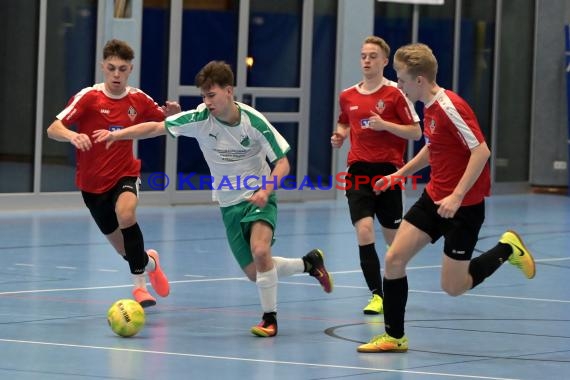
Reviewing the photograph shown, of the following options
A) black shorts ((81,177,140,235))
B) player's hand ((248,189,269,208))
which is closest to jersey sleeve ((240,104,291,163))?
player's hand ((248,189,269,208))

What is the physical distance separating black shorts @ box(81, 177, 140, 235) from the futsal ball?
1346mm

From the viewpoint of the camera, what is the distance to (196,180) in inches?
667

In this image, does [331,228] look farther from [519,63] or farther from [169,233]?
[519,63]

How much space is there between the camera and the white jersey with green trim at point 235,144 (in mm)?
7863

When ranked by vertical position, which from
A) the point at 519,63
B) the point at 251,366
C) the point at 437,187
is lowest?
the point at 251,366

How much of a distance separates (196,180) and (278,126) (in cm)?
153

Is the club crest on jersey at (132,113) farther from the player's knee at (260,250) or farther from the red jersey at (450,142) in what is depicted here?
the red jersey at (450,142)

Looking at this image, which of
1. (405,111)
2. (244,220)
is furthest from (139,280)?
Answer: (405,111)

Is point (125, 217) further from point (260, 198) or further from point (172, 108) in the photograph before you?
point (260, 198)

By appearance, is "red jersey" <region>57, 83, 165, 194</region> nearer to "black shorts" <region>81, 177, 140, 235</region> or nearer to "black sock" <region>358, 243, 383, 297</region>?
"black shorts" <region>81, 177, 140, 235</region>

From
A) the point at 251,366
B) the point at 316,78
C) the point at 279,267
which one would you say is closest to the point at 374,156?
the point at 279,267

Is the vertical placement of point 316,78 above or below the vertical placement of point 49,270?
above

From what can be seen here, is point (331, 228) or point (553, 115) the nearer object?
point (331, 228)

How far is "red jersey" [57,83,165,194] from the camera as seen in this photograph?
28.8 feet
